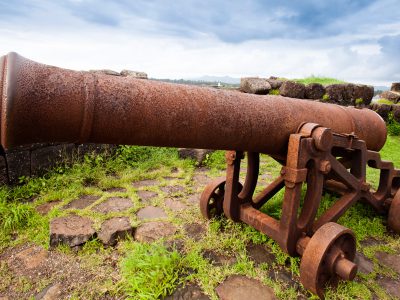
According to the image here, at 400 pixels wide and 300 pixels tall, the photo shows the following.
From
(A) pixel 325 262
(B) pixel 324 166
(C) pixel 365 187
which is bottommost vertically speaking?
(A) pixel 325 262

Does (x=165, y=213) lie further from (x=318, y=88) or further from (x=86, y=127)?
(x=318, y=88)

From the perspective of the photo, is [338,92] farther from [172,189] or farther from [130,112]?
[130,112]

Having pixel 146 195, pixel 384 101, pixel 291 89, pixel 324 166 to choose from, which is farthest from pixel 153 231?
pixel 384 101

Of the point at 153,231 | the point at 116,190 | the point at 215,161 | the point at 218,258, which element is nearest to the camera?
the point at 218,258

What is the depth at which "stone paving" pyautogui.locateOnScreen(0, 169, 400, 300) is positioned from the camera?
8.28ft

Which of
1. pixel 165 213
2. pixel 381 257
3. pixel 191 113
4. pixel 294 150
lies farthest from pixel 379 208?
pixel 191 113

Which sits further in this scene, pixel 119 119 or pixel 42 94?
pixel 119 119

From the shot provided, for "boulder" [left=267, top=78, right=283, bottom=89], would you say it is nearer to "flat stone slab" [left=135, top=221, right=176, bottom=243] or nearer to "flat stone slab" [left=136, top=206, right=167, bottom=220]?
"flat stone slab" [left=136, top=206, right=167, bottom=220]

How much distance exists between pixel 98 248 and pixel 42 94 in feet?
6.46

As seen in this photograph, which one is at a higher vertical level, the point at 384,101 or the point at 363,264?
the point at 384,101

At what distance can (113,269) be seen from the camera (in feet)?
9.05

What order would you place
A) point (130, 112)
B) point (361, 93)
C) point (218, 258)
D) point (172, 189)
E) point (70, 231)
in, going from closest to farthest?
point (130, 112) < point (218, 258) < point (70, 231) < point (172, 189) < point (361, 93)

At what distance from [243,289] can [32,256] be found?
77.1 inches

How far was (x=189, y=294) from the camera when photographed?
95.4 inches
